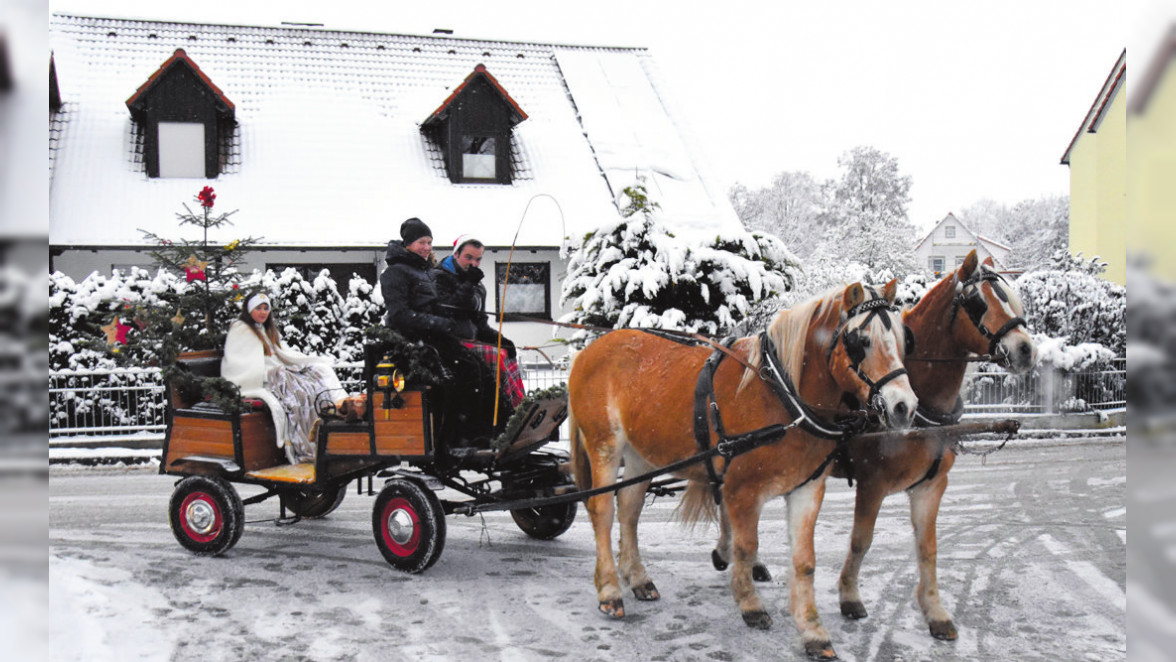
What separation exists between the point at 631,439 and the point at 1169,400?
4.34 metres

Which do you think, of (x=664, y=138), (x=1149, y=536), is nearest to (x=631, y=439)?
(x=1149, y=536)

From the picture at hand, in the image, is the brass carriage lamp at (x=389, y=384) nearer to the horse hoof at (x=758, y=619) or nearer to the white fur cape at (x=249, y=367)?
the white fur cape at (x=249, y=367)

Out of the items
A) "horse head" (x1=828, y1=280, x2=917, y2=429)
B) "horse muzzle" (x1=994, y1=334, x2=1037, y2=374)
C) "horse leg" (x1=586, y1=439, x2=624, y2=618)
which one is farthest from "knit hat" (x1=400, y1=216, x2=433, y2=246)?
"horse muzzle" (x1=994, y1=334, x2=1037, y2=374)

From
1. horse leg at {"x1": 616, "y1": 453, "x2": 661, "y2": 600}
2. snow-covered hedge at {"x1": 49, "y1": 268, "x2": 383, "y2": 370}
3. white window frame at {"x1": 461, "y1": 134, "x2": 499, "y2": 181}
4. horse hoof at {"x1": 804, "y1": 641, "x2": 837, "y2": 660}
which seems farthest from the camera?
white window frame at {"x1": 461, "y1": 134, "x2": 499, "y2": 181}

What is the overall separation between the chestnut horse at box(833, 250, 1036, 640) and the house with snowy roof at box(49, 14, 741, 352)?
10266 mm

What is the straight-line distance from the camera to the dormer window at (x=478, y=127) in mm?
17828

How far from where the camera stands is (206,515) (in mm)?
6105

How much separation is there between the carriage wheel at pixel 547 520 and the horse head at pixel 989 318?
3.10 meters

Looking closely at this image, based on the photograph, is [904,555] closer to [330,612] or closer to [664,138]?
[330,612]

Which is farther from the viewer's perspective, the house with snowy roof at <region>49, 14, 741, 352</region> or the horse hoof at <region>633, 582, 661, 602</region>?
the house with snowy roof at <region>49, 14, 741, 352</region>

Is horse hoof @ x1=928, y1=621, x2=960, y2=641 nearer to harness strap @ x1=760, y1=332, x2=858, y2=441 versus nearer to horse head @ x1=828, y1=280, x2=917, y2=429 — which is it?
harness strap @ x1=760, y1=332, x2=858, y2=441

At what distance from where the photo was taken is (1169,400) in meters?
0.75

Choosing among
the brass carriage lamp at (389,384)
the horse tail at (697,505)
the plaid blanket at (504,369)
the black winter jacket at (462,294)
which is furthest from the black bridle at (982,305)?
the brass carriage lamp at (389,384)

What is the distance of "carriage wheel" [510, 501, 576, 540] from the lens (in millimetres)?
6539
